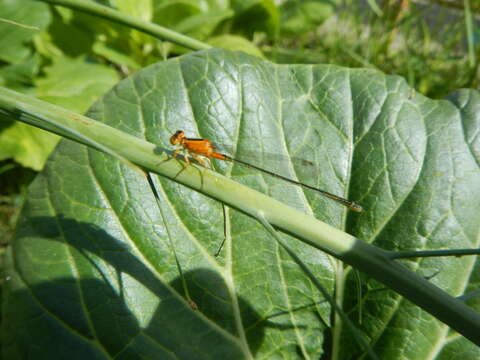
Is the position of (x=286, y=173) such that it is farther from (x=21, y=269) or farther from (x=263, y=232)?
(x=21, y=269)

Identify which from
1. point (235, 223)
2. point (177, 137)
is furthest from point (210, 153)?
point (235, 223)

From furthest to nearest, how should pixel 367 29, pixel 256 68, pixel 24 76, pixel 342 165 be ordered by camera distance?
pixel 367 29
pixel 24 76
pixel 256 68
pixel 342 165

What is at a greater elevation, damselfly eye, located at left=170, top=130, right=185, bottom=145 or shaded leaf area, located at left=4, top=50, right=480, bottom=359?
damselfly eye, located at left=170, top=130, right=185, bottom=145

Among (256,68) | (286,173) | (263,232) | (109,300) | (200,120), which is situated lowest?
(109,300)

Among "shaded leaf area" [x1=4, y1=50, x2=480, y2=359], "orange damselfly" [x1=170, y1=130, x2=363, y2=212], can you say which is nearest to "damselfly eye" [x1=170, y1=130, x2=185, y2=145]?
"orange damselfly" [x1=170, y1=130, x2=363, y2=212]

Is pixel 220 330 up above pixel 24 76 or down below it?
below

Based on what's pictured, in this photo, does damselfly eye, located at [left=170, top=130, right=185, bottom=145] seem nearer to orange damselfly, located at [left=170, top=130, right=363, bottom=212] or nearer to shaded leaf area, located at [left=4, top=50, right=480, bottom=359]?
orange damselfly, located at [left=170, top=130, right=363, bottom=212]

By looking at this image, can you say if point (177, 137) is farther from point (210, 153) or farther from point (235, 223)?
point (235, 223)

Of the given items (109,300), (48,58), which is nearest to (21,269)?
(109,300)

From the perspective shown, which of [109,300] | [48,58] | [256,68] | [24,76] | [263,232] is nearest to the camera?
[109,300]
